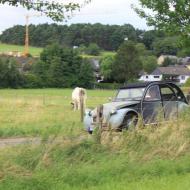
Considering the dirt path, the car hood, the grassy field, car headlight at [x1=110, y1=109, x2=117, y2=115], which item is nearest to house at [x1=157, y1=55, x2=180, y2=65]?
the car hood

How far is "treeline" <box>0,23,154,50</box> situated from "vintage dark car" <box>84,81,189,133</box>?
14532cm

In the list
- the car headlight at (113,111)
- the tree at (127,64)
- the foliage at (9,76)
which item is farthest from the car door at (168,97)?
the tree at (127,64)

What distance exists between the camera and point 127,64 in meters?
128

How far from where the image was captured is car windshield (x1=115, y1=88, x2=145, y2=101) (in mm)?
17800

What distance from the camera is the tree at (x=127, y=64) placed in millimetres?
127956

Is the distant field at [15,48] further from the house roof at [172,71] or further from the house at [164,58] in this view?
the house roof at [172,71]

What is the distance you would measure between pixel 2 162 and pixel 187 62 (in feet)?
578

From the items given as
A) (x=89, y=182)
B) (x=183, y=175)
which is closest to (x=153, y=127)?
(x=183, y=175)

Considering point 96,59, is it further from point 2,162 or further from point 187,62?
point 2,162

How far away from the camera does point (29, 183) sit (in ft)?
28.9

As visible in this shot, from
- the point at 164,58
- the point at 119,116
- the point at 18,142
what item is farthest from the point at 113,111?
the point at 164,58

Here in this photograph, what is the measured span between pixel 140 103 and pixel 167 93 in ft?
5.08

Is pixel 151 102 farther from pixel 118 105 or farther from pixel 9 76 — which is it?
pixel 9 76

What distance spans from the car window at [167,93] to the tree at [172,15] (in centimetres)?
196
